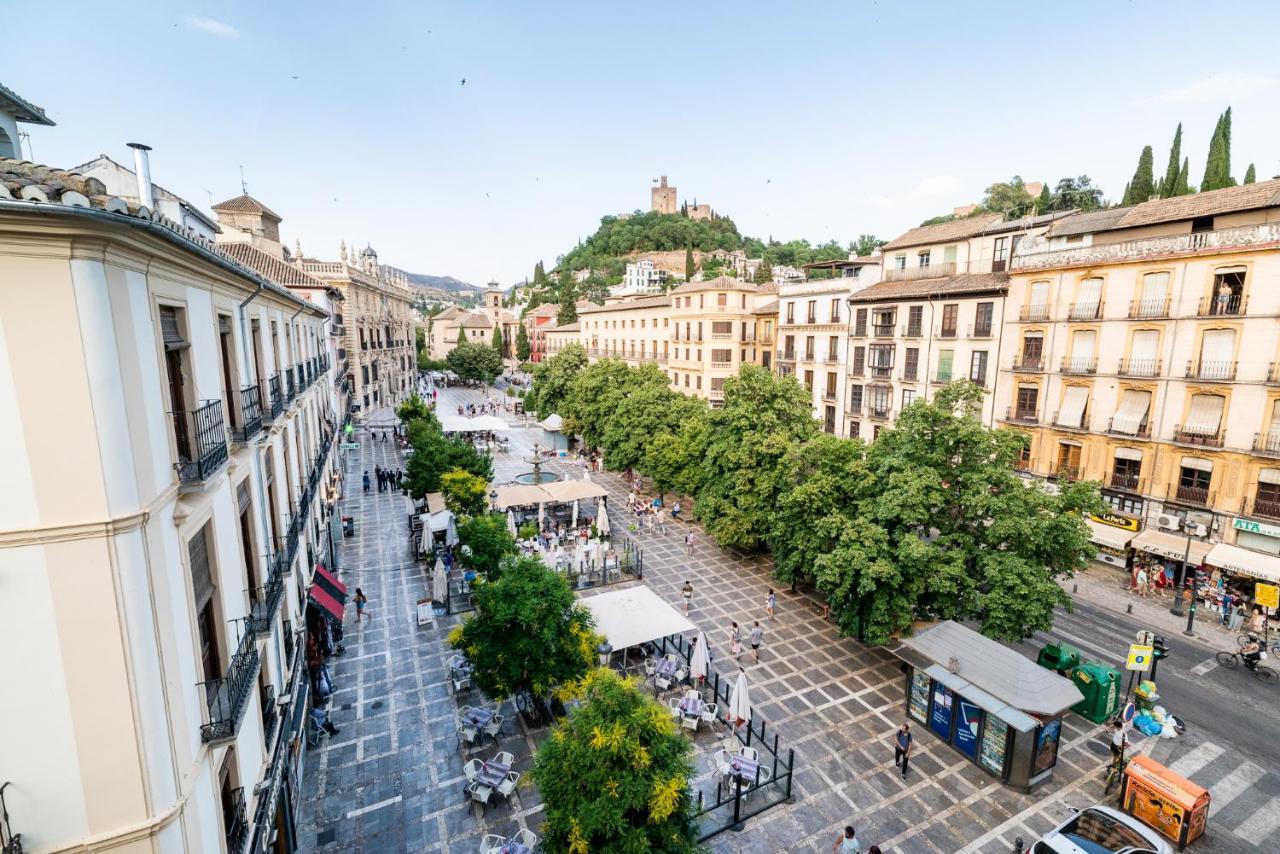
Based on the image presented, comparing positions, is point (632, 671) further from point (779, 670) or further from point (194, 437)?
point (194, 437)

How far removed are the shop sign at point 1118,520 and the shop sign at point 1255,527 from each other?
3255 millimetres

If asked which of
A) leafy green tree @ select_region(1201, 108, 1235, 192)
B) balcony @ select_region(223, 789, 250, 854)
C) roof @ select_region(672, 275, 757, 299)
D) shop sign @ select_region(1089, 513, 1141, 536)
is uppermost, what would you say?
leafy green tree @ select_region(1201, 108, 1235, 192)

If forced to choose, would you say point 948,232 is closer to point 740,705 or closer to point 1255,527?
point 1255,527

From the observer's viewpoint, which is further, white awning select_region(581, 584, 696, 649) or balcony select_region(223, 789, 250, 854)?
white awning select_region(581, 584, 696, 649)

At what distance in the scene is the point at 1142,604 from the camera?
78.2ft

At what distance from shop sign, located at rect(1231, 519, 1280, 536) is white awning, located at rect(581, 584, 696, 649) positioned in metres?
22.5

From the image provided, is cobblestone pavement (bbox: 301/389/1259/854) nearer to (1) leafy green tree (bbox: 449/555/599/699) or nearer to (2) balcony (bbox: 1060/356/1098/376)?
(1) leafy green tree (bbox: 449/555/599/699)

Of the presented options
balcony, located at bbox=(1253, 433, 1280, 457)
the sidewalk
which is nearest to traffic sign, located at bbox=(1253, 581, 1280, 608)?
the sidewalk

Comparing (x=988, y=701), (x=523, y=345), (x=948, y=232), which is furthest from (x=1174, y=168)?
(x=523, y=345)

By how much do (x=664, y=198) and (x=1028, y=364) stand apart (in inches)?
6287

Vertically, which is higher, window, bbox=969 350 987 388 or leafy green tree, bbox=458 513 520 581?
window, bbox=969 350 987 388

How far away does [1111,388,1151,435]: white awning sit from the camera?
84.8 feet

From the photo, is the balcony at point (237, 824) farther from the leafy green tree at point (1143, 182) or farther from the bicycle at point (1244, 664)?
the leafy green tree at point (1143, 182)

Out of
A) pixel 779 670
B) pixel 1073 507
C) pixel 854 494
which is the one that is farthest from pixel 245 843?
pixel 1073 507
